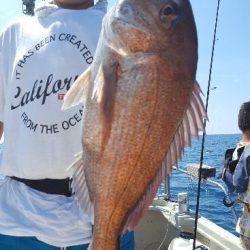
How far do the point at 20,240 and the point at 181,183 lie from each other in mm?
18342

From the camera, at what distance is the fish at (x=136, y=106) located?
4.43 ft

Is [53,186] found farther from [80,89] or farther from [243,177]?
[243,177]

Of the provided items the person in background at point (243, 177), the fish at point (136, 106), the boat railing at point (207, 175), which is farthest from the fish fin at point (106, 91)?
the boat railing at point (207, 175)

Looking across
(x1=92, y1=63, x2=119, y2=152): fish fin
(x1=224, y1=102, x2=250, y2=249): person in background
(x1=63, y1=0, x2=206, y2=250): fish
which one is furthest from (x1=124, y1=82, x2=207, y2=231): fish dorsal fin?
(x1=224, y1=102, x2=250, y2=249): person in background

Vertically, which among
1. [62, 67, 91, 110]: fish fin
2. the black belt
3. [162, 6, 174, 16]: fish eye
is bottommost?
the black belt

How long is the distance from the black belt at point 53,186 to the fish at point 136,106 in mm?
578

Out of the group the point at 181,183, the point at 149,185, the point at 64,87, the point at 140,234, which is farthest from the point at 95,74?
the point at 181,183

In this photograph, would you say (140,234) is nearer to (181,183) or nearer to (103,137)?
(103,137)

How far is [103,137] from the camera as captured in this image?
1377 millimetres

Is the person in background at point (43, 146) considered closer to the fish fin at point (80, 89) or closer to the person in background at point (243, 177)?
the fish fin at point (80, 89)

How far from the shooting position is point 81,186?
152 centimetres

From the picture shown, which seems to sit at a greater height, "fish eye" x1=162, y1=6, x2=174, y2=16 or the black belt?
"fish eye" x1=162, y1=6, x2=174, y2=16

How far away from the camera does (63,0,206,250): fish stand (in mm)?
1350

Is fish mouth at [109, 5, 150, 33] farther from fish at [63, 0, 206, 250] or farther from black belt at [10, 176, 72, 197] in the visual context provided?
black belt at [10, 176, 72, 197]
